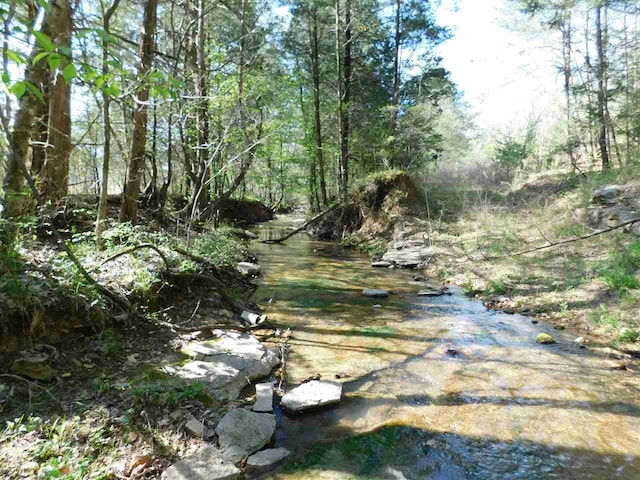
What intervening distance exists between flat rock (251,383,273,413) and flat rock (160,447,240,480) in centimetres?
74

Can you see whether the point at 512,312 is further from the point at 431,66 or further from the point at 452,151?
the point at 452,151

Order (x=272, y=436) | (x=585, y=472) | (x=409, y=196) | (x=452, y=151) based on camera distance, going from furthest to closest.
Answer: (x=452, y=151) < (x=409, y=196) < (x=272, y=436) < (x=585, y=472)

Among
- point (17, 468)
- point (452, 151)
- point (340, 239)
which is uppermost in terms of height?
point (452, 151)

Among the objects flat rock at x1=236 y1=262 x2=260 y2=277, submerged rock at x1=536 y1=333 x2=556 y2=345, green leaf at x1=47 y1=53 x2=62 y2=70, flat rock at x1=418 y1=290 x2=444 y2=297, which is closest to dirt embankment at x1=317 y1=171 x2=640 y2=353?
submerged rock at x1=536 y1=333 x2=556 y2=345

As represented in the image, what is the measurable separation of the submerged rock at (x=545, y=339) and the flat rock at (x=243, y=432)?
423 cm

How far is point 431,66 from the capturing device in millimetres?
18203

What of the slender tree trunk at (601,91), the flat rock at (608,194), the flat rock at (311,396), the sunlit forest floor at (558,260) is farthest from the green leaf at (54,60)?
the slender tree trunk at (601,91)

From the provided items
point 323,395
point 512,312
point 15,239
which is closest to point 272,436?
point 323,395

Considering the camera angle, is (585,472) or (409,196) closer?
(585,472)

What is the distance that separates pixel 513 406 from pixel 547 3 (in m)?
16.4

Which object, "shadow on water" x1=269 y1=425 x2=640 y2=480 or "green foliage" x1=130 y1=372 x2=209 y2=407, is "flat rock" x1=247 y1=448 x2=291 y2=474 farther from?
"green foliage" x1=130 y1=372 x2=209 y2=407

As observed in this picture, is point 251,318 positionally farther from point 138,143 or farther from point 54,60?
point 54,60

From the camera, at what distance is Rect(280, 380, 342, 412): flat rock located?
365cm

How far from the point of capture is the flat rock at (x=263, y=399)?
140 inches
